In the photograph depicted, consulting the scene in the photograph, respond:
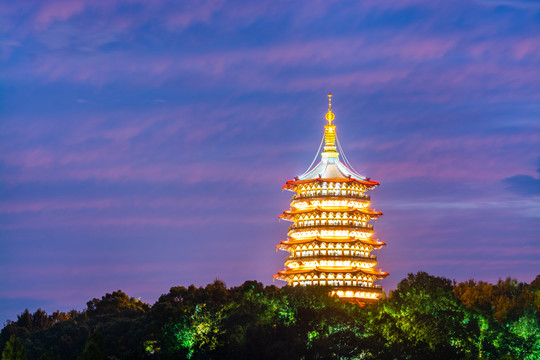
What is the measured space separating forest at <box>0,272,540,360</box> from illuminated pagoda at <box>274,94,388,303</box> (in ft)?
35.7

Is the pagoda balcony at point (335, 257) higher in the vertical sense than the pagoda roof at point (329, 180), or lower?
lower

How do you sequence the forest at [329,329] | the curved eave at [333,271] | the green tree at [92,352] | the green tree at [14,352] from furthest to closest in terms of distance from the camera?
the curved eave at [333,271] < the forest at [329,329] < the green tree at [14,352] < the green tree at [92,352]

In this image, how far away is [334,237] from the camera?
11369cm

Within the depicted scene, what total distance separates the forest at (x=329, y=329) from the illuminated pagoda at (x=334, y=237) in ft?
35.7

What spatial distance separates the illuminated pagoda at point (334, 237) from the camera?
370ft

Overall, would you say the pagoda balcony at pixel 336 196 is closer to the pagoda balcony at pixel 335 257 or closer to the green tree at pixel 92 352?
the pagoda balcony at pixel 335 257

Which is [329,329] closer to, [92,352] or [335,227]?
[92,352]

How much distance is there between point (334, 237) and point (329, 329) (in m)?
23.6

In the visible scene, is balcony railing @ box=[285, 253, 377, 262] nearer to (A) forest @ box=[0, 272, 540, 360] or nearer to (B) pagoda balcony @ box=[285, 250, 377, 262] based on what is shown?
(B) pagoda balcony @ box=[285, 250, 377, 262]

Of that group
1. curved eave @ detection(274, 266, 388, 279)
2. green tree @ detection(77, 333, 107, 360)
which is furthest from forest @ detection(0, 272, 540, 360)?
→ curved eave @ detection(274, 266, 388, 279)

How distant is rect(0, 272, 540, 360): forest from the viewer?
8806 cm

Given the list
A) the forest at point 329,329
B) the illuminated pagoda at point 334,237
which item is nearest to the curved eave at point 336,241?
the illuminated pagoda at point 334,237

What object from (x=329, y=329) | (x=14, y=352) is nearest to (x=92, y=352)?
(x=14, y=352)

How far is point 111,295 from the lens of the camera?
13912cm
